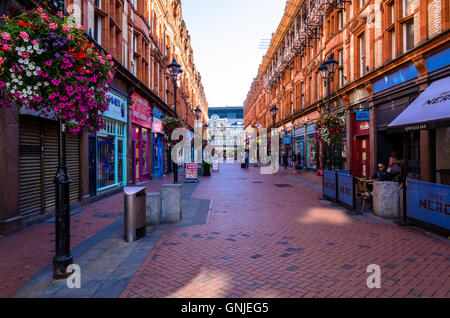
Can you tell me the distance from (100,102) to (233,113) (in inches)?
4417

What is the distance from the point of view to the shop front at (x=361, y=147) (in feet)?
55.4

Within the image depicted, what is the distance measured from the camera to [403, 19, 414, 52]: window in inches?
488

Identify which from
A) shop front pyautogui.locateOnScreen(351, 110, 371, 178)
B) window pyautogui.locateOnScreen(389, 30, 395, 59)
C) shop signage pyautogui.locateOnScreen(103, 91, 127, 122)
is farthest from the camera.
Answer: shop front pyautogui.locateOnScreen(351, 110, 371, 178)

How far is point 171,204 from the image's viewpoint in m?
7.72

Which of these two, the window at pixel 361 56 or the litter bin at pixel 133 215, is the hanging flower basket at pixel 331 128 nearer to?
the window at pixel 361 56

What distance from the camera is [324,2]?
826 inches

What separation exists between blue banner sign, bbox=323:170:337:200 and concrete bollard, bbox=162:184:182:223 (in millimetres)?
5652

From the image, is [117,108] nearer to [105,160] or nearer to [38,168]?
[105,160]

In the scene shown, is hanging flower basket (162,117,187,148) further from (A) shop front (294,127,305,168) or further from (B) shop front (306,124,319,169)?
(A) shop front (294,127,305,168)

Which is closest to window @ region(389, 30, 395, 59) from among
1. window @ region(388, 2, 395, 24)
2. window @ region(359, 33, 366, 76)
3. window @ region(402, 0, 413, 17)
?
window @ region(388, 2, 395, 24)

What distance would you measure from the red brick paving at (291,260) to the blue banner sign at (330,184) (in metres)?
2.60

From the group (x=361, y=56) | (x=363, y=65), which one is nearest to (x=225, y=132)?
(x=361, y=56)

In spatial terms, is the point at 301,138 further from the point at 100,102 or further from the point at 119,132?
the point at 100,102
